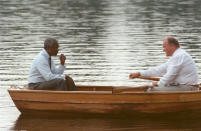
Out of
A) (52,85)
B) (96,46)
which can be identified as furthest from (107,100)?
(96,46)

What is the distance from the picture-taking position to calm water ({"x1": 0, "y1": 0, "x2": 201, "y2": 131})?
44.2ft

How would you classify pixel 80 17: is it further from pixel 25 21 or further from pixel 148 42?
pixel 148 42

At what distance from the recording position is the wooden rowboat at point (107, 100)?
13281 millimetres

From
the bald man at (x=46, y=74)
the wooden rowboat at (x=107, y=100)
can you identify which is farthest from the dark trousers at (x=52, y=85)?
the wooden rowboat at (x=107, y=100)

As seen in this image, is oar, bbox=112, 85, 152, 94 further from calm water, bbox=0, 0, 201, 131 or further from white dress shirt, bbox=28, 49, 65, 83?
white dress shirt, bbox=28, 49, 65, 83

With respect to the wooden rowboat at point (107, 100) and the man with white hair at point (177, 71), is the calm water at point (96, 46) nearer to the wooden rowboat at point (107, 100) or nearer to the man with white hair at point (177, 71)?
the wooden rowboat at point (107, 100)

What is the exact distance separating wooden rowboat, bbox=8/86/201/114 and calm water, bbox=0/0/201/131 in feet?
0.79

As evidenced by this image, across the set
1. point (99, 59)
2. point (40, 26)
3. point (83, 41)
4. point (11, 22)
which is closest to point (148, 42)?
point (83, 41)

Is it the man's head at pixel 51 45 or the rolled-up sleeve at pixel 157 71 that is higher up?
the man's head at pixel 51 45

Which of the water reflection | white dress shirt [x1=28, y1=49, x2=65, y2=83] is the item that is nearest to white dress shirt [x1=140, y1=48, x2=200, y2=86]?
the water reflection

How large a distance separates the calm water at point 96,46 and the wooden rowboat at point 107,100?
240 mm

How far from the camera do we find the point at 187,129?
12828 mm

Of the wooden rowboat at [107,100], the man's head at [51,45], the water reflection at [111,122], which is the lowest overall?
the water reflection at [111,122]

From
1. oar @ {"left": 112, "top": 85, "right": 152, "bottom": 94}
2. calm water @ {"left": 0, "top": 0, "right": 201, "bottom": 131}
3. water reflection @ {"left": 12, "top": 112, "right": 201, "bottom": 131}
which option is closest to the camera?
water reflection @ {"left": 12, "top": 112, "right": 201, "bottom": 131}
